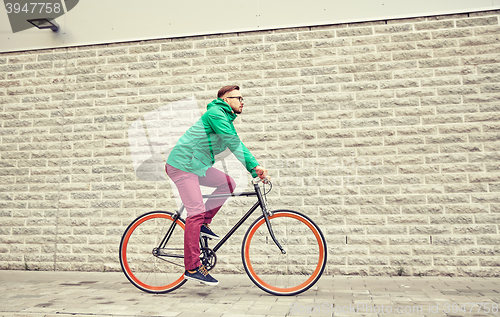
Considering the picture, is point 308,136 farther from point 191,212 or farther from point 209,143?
point 191,212

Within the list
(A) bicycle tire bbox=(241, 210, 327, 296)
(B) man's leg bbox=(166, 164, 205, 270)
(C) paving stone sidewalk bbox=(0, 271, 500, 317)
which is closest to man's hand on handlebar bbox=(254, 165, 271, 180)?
(A) bicycle tire bbox=(241, 210, 327, 296)

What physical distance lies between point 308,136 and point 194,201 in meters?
1.91

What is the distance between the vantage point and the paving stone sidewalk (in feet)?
9.44

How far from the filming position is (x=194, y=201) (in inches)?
135

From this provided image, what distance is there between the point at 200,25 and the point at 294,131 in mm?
1950

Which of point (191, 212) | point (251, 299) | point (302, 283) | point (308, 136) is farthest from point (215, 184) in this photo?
point (308, 136)

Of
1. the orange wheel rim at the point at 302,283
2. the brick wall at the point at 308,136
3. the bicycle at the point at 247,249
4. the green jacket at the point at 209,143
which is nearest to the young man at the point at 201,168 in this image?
the green jacket at the point at 209,143

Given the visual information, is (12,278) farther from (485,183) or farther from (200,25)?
(485,183)

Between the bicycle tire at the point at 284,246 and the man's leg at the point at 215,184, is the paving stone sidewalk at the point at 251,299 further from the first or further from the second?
the man's leg at the point at 215,184

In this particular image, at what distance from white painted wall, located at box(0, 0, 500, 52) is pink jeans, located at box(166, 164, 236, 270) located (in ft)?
7.94

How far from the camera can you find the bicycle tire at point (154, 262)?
11.9 ft

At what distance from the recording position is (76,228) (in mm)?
5051

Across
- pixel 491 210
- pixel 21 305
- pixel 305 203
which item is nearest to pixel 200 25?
pixel 305 203

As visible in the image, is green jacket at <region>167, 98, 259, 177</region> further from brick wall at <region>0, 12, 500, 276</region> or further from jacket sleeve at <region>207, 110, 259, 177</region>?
brick wall at <region>0, 12, 500, 276</region>
